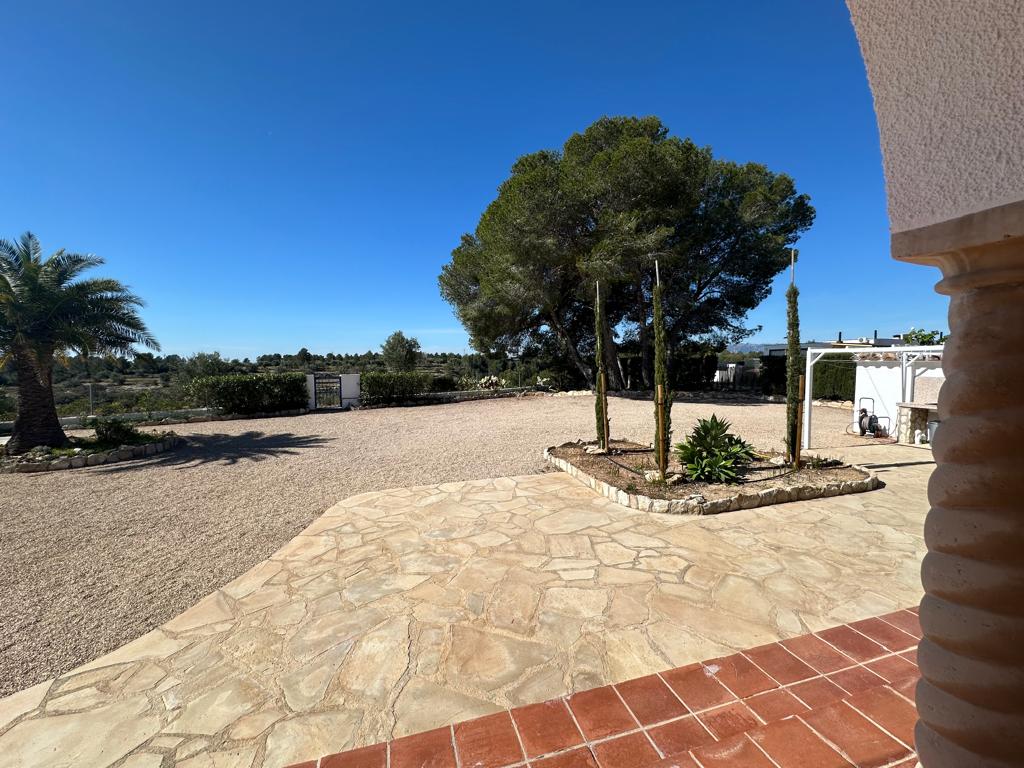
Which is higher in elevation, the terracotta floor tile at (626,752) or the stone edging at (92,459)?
the stone edging at (92,459)

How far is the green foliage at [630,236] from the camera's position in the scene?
15312 mm

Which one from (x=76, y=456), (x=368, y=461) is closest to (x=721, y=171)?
(x=368, y=461)

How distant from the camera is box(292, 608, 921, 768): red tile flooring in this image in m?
1.66

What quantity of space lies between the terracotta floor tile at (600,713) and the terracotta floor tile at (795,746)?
1.58ft

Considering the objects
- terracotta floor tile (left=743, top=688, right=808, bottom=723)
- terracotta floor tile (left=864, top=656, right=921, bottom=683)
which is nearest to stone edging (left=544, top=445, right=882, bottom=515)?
terracotta floor tile (left=864, top=656, right=921, bottom=683)

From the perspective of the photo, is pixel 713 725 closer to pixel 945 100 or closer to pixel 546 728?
pixel 546 728

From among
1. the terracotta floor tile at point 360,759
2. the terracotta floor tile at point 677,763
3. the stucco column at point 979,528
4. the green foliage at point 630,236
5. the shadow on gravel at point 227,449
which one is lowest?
the terracotta floor tile at point 360,759

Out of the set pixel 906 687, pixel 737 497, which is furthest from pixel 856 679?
pixel 737 497

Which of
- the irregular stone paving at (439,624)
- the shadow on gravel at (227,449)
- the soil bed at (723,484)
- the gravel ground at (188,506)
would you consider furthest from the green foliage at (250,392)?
the irregular stone paving at (439,624)

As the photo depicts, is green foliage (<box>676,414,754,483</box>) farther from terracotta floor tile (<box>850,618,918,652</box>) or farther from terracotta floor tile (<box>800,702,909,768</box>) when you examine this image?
terracotta floor tile (<box>800,702,909,768</box>)

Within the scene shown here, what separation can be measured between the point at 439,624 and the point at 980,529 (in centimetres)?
247

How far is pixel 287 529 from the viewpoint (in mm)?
4406

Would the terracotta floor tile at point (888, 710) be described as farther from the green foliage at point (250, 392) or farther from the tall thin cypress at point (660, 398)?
the green foliage at point (250, 392)

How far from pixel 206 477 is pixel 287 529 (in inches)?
124
